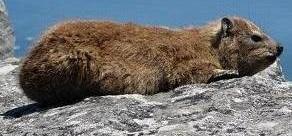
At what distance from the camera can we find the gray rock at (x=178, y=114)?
20.5ft

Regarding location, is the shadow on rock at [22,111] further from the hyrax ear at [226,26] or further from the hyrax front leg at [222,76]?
the hyrax ear at [226,26]

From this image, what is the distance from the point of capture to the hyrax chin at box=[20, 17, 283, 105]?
29.3ft

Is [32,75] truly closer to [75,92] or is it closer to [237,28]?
[75,92]

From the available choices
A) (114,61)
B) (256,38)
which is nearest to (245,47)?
(256,38)

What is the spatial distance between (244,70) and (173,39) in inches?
52.9

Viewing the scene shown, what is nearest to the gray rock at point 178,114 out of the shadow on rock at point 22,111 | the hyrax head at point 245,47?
the shadow on rock at point 22,111

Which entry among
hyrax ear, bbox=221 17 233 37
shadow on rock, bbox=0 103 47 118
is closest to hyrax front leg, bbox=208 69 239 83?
hyrax ear, bbox=221 17 233 37

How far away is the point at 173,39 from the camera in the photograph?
32.6 ft

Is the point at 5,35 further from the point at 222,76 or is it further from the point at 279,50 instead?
the point at 222,76

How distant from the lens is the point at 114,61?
30.6ft

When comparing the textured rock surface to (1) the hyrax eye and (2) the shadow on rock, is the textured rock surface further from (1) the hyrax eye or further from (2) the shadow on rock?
(2) the shadow on rock

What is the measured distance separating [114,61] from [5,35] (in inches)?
280

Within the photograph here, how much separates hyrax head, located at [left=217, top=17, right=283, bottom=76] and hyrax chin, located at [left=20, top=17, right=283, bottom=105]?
12 centimetres

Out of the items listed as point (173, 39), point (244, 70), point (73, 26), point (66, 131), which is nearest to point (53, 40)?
point (73, 26)
